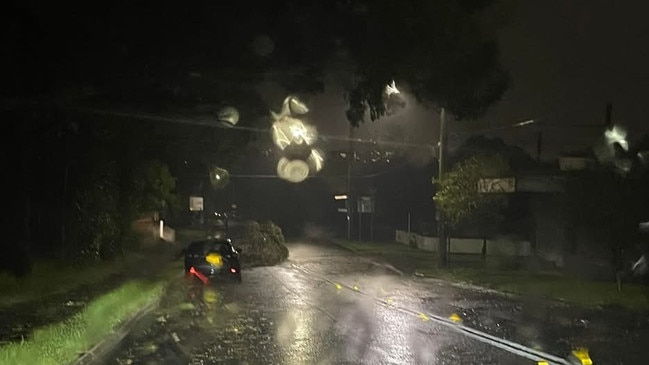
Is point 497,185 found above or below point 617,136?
below

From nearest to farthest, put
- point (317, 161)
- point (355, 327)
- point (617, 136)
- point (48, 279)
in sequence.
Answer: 1. point (355, 327)
2. point (48, 279)
3. point (617, 136)
4. point (317, 161)

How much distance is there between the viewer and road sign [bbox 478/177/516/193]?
29188 mm

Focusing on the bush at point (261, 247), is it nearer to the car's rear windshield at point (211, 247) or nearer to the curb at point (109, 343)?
the car's rear windshield at point (211, 247)

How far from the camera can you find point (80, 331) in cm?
1264

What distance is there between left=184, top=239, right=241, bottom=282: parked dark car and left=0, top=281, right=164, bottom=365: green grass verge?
5.62 metres

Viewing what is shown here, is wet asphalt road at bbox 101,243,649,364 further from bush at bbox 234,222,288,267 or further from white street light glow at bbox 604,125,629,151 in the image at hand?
bush at bbox 234,222,288,267

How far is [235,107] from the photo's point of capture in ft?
70.6

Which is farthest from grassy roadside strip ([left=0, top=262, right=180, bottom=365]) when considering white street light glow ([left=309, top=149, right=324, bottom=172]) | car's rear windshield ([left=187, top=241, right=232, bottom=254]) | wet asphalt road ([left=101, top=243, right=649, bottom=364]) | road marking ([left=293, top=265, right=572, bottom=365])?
white street light glow ([left=309, top=149, right=324, bottom=172])

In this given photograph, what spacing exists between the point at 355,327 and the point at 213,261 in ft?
36.0

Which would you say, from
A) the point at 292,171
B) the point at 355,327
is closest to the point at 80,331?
the point at 355,327

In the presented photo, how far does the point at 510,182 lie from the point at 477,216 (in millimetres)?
18502

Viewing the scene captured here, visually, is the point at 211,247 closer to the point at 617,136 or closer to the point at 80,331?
the point at 80,331

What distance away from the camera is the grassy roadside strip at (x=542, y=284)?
20766 mm

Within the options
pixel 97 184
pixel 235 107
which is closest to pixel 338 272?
pixel 97 184
